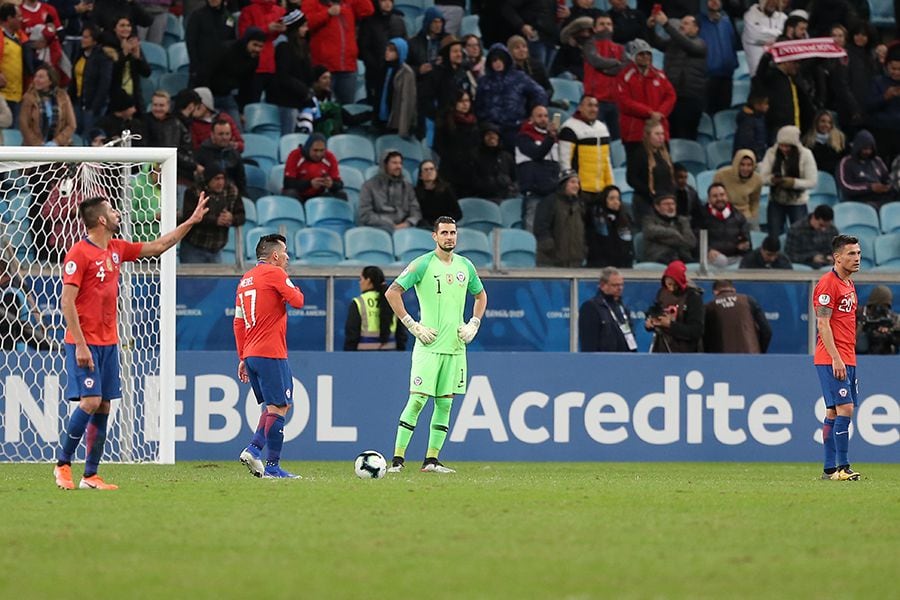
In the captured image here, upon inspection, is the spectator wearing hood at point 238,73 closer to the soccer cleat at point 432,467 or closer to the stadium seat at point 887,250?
the soccer cleat at point 432,467

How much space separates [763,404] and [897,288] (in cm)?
215

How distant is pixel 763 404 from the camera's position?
55.6 ft

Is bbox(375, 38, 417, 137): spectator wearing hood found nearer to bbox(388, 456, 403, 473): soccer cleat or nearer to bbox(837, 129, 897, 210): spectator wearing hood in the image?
bbox(837, 129, 897, 210): spectator wearing hood

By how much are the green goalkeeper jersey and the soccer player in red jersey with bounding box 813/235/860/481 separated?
9.91ft

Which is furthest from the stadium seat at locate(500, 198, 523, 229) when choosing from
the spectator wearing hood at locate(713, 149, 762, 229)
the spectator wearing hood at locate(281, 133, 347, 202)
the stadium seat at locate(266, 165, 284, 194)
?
the stadium seat at locate(266, 165, 284, 194)

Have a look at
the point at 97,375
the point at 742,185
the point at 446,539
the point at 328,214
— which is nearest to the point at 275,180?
the point at 328,214

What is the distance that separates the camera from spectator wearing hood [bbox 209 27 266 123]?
64.5ft

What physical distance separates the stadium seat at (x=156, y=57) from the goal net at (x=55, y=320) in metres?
5.60

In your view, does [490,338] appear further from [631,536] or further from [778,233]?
[631,536]

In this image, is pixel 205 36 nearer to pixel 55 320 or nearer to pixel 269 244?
pixel 55 320

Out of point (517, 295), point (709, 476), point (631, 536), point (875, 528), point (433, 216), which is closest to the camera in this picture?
point (631, 536)

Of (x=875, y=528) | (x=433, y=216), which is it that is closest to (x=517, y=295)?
(x=433, y=216)

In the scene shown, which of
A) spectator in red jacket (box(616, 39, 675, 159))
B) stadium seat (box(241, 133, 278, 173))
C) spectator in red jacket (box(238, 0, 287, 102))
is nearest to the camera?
spectator in red jacket (box(238, 0, 287, 102))

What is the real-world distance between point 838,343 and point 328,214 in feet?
25.9
